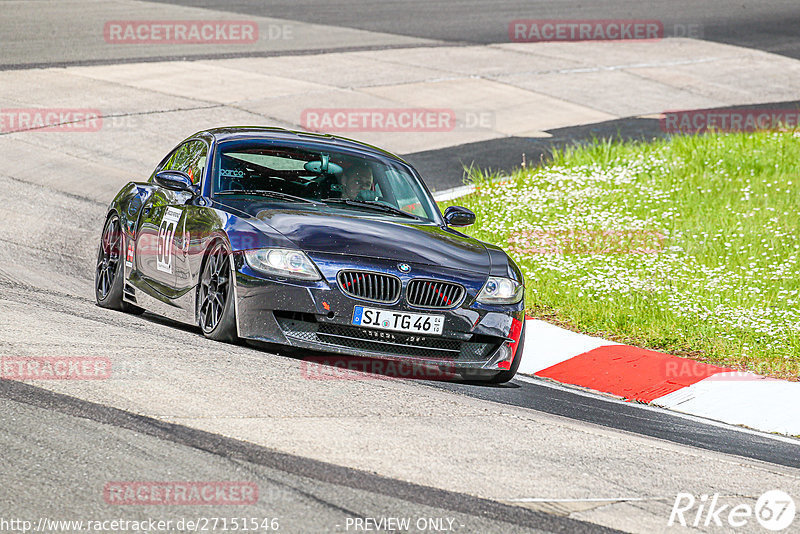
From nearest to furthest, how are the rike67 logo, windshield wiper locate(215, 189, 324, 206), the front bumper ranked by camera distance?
the rike67 logo, the front bumper, windshield wiper locate(215, 189, 324, 206)

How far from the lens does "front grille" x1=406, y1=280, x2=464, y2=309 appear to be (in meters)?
7.45

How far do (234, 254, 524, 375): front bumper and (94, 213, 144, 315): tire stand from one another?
2.28 meters

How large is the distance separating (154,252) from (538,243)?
5.32 m

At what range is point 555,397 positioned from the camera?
8164 millimetres

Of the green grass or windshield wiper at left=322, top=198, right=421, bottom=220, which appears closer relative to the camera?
windshield wiper at left=322, top=198, right=421, bottom=220

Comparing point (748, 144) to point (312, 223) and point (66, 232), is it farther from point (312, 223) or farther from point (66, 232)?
point (312, 223)

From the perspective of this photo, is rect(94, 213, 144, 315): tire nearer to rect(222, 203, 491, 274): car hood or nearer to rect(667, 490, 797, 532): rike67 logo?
rect(222, 203, 491, 274): car hood

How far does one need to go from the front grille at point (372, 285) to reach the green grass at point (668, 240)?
3.20m

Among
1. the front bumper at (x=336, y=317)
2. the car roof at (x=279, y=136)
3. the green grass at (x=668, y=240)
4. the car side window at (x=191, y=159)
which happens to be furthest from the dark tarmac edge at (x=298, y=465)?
the green grass at (x=668, y=240)

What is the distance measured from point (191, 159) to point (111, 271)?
115 cm

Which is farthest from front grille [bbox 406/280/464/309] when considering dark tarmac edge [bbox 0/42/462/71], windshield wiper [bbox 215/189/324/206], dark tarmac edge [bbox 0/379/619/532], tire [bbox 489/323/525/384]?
dark tarmac edge [bbox 0/42/462/71]

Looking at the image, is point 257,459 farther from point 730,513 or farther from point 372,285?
point 372,285

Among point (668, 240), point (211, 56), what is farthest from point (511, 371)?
point (211, 56)

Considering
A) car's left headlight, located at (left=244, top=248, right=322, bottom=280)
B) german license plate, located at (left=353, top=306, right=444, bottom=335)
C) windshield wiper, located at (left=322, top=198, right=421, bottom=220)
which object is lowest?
german license plate, located at (left=353, top=306, right=444, bottom=335)
